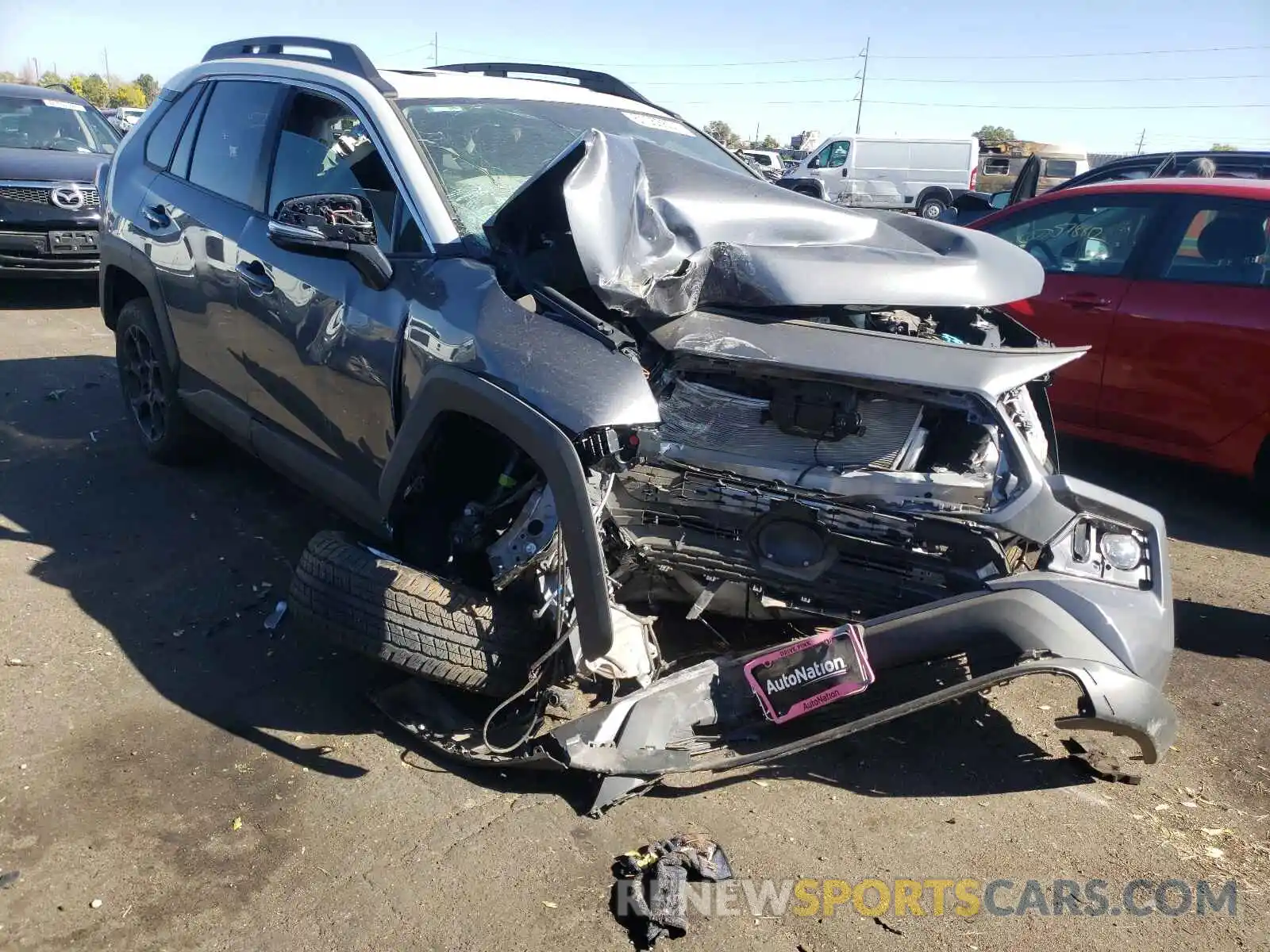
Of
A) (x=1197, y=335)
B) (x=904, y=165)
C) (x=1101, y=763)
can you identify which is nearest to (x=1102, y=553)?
(x=1101, y=763)

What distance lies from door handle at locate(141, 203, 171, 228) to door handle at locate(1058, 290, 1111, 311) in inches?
184

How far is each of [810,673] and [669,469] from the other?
0.72 m

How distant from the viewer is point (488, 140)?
12.2 feet

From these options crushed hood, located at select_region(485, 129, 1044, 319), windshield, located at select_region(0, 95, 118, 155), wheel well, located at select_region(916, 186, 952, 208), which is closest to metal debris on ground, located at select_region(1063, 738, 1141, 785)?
crushed hood, located at select_region(485, 129, 1044, 319)

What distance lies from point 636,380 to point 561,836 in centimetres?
126

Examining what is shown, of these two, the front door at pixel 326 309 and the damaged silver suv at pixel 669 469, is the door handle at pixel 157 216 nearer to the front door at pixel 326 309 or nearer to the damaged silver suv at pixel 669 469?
the front door at pixel 326 309

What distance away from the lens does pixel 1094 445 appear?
6.33 metres

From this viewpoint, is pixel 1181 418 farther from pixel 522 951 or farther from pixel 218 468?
pixel 218 468

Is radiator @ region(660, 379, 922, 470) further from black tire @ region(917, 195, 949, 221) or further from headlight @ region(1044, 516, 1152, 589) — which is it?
black tire @ region(917, 195, 949, 221)

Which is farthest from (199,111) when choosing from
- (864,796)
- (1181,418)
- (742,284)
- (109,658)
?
(1181,418)

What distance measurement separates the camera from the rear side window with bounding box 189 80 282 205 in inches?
163

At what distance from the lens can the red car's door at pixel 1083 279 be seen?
18.0 ft
